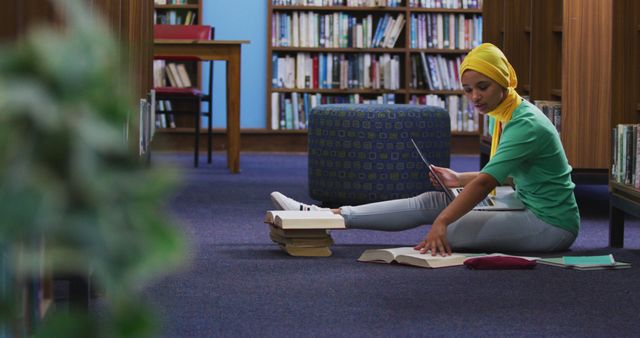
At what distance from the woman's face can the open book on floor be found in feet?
1.66

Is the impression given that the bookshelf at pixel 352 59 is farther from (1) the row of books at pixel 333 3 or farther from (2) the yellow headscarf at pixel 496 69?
(2) the yellow headscarf at pixel 496 69

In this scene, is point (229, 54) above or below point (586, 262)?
above

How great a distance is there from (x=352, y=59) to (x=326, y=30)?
0.31 meters

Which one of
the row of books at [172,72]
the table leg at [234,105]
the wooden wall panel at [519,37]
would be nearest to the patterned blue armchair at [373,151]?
the wooden wall panel at [519,37]

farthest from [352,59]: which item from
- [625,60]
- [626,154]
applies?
[626,154]

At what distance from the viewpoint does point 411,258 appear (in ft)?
10.3

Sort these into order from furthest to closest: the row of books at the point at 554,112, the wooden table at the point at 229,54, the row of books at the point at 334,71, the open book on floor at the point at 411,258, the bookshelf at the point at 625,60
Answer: the row of books at the point at 334,71 → the wooden table at the point at 229,54 → the row of books at the point at 554,112 → the bookshelf at the point at 625,60 → the open book on floor at the point at 411,258

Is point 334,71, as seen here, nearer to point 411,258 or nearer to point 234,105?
point 234,105

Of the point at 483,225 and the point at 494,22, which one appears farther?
the point at 494,22

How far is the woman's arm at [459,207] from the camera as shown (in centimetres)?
315

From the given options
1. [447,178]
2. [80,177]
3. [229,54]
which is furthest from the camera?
[229,54]

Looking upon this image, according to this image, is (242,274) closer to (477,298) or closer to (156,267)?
(477,298)

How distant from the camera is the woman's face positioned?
11.1 feet

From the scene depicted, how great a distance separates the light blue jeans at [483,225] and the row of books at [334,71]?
4766 millimetres
